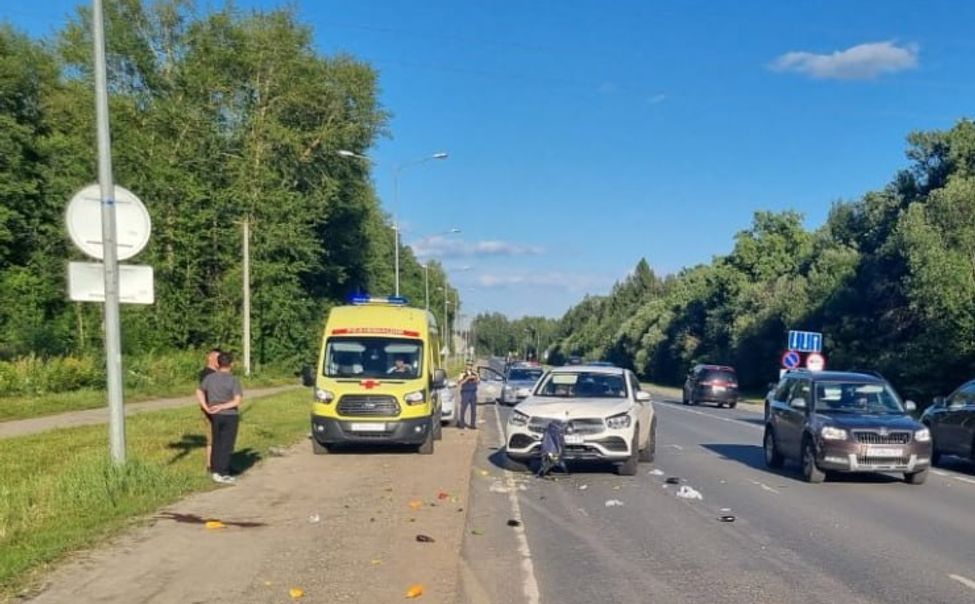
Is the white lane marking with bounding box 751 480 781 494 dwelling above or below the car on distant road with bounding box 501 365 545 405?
below

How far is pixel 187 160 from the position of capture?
46.3 meters

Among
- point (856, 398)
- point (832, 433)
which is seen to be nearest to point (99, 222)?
point (832, 433)

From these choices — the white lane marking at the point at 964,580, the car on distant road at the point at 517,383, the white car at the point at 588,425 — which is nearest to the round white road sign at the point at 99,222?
the white car at the point at 588,425

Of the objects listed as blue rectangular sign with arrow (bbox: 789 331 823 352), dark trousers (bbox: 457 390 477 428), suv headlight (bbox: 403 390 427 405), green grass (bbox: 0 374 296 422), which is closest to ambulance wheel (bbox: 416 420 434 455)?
suv headlight (bbox: 403 390 427 405)

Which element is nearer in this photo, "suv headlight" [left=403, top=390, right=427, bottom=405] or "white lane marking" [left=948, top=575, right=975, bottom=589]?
"white lane marking" [left=948, top=575, right=975, bottom=589]

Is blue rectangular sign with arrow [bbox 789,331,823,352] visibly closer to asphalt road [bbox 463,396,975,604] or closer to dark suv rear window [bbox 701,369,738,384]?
dark suv rear window [bbox 701,369,738,384]

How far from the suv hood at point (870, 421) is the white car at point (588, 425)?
2854 mm

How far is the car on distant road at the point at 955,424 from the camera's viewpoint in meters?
16.7

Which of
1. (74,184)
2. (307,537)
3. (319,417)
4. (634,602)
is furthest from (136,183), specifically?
(634,602)

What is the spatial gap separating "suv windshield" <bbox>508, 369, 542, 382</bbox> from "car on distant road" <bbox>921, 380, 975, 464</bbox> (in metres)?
20.8

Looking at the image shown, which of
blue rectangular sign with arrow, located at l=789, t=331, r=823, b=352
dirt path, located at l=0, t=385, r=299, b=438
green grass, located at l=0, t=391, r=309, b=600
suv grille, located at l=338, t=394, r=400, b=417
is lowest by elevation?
dirt path, located at l=0, t=385, r=299, b=438

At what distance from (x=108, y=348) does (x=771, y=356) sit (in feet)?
195

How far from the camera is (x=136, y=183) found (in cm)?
4547

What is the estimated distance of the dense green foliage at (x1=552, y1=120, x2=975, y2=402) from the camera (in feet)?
133
